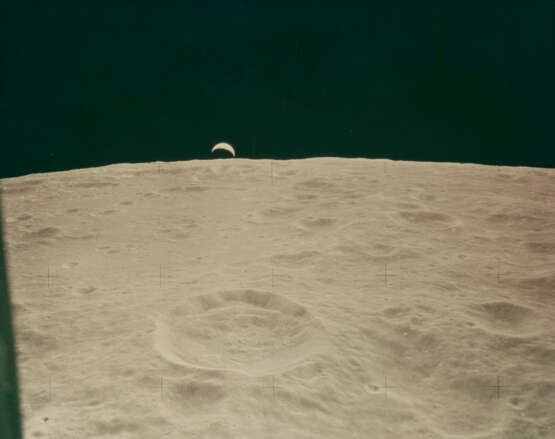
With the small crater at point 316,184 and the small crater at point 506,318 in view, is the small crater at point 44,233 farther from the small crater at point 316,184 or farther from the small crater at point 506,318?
A: the small crater at point 506,318

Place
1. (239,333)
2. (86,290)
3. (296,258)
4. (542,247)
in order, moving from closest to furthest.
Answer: (239,333), (86,290), (296,258), (542,247)

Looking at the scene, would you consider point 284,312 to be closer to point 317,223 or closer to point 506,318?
point 506,318

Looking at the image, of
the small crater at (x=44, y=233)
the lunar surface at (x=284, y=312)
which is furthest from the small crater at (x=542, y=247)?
the small crater at (x=44, y=233)

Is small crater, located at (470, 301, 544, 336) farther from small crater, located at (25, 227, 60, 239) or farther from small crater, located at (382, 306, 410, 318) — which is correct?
small crater, located at (25, 227, 60, 239)

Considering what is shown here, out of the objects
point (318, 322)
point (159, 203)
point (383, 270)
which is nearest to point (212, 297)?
point (318, 322)

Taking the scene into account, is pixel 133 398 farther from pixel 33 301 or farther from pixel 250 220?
pixel 250 220

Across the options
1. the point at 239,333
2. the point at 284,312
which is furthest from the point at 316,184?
the point at 239,333

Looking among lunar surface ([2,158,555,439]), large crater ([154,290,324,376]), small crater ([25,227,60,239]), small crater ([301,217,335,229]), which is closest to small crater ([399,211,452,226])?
lunar surface ([2,158,555,439])

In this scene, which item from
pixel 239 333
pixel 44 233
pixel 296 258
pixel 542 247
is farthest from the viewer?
pixel 44 233
